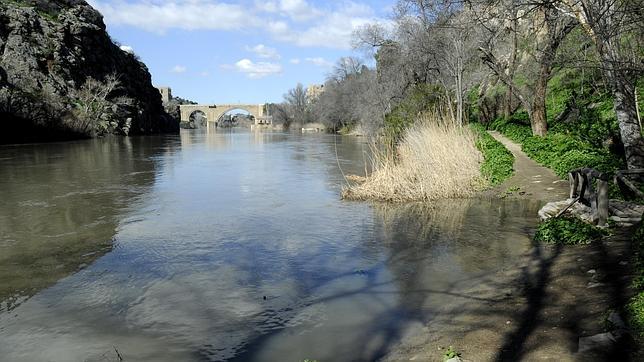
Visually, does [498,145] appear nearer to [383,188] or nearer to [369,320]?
[383,188]

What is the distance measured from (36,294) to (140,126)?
70.6m

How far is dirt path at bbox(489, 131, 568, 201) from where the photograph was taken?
13461mm

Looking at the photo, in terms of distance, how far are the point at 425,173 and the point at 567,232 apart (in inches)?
243

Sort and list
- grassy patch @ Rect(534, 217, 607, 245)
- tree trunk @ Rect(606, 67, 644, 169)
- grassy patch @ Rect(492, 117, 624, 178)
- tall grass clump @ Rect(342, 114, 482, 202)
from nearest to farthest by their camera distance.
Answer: grassy patch @ Rect(534, 217, 607, 245)
tree trunk @ Rect(606, 67, 644, 169)
grassy patch @ Rect(492, 117, 624, 178)
tall grass clump @ Rect(342, 114, 482, 202)

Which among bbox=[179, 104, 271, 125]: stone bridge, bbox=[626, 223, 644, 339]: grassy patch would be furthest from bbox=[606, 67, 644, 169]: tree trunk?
bbox=[179, 104, 271, 125]: stone bridge

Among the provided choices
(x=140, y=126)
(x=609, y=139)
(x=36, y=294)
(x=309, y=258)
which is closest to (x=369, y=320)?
(x=309, y=258)

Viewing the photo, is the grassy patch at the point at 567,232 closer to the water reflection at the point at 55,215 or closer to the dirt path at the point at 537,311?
the dirt path at the point at 537,311

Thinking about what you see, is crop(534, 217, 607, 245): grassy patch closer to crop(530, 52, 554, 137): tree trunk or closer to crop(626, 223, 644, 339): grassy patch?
crop(626, 223, 644, 339): grassy patch

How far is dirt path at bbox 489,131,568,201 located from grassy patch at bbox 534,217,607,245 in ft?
11.3

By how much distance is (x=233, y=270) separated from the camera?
8375mm

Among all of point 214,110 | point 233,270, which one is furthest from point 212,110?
point 233,270

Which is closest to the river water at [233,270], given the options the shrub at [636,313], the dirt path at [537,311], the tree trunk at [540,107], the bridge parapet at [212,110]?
the dirt path at [537,311]

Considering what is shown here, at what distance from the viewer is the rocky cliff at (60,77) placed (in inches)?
1897

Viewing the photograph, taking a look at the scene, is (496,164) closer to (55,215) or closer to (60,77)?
(55,215)
